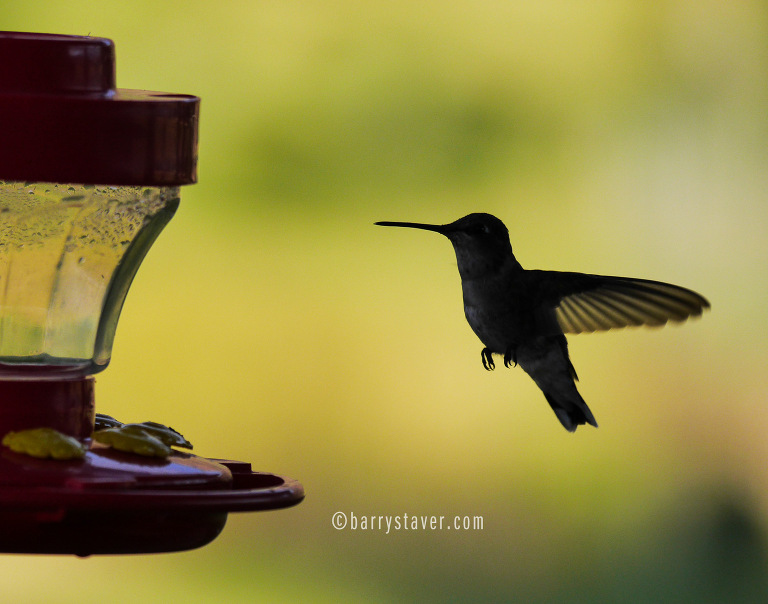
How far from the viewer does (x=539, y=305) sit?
3.30 metres

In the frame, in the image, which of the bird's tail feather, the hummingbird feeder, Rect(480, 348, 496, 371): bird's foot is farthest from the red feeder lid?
the bird's tail feather

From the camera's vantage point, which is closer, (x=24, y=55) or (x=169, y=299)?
(x=24, y=55)

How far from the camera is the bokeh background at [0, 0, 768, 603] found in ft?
21.9

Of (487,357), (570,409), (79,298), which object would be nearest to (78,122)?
(79,298)

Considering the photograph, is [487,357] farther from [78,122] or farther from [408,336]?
[408,336]

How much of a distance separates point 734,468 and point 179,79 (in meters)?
4.21

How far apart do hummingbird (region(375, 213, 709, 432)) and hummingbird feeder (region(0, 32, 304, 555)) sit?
113 centimetres

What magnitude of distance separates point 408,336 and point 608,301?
366cm

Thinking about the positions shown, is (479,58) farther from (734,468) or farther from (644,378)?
(734,468)

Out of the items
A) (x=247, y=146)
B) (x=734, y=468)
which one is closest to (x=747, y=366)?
(x=734, y=468)

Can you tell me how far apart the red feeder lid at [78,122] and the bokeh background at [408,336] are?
15.5 ft

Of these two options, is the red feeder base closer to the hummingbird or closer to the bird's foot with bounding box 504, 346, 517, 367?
the hummingbird

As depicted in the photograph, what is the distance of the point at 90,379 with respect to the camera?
208 cm

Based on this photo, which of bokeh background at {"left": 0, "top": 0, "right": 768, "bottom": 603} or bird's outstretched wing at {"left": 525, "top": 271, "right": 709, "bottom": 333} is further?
bokeh background at {"left": 0, "top": 0, "right": 768, "bottom": 603}
